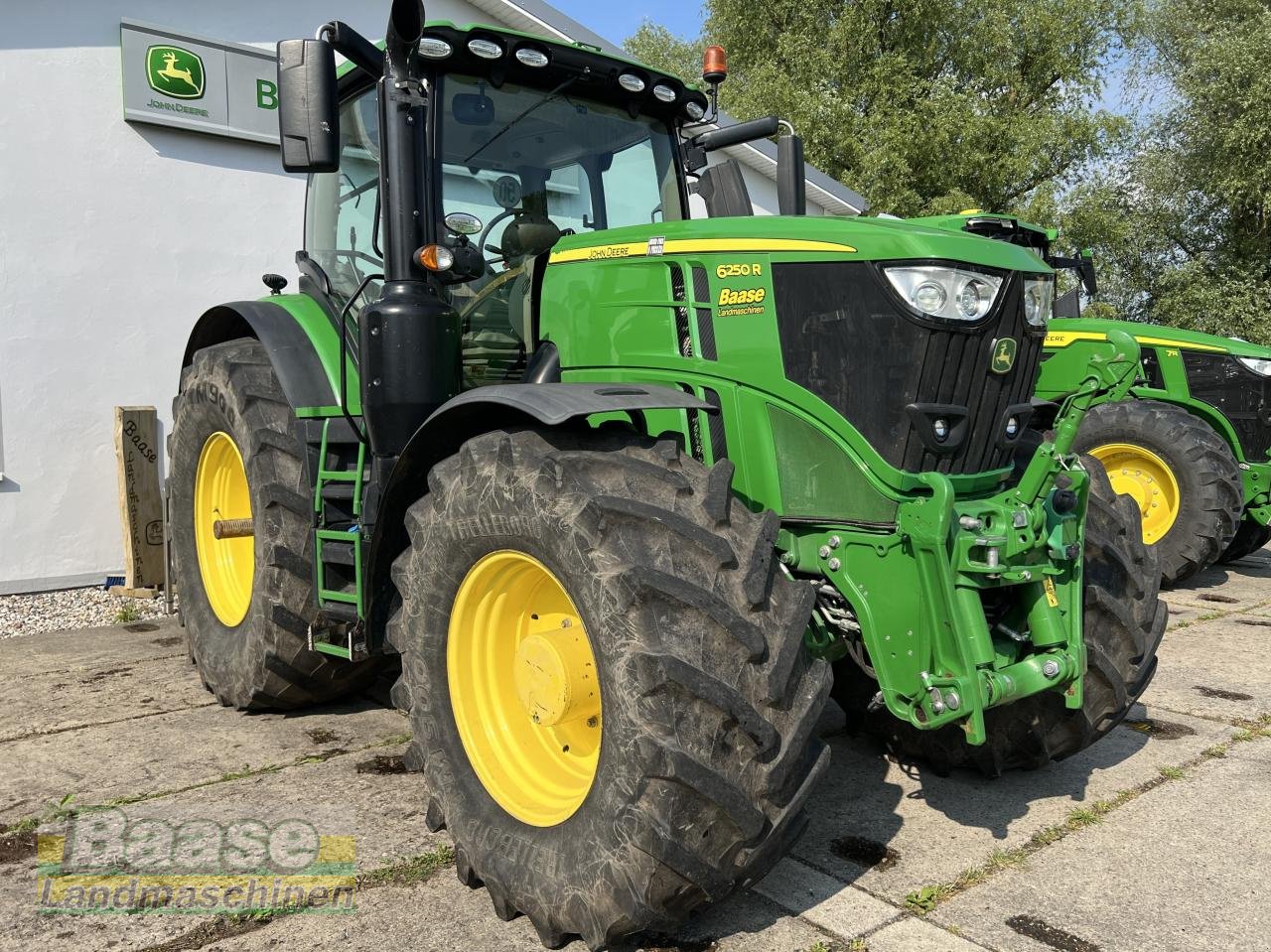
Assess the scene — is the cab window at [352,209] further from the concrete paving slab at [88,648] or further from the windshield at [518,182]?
Result: the concrete paving slab at [88,648]

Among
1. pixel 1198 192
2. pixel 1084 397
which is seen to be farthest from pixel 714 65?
pixel 1198 192

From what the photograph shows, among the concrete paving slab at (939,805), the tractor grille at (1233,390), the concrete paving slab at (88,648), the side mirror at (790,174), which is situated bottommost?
the concrete paving slab at (88,648)

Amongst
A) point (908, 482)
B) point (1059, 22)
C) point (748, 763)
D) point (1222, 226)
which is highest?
point (1059, 22)

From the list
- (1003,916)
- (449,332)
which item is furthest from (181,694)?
(1003,916)

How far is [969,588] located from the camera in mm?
2543

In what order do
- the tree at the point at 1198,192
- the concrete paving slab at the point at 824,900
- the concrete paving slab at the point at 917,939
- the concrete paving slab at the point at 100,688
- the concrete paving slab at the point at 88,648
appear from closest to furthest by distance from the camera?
the concrete paving slab at the point at 917,939
the concrete paving slab at the point at 824,900
the concrete paving slab at the point at 100,688
the concrete paving slab at the point at 88,648
the tree at the point at 1198,192

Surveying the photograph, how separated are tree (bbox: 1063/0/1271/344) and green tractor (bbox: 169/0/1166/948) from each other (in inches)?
673

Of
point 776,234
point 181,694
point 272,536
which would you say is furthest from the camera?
point 181,694

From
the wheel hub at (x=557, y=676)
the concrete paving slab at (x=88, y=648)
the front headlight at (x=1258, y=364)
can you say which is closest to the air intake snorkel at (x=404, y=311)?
the wheel hub at (x=557, y=676)

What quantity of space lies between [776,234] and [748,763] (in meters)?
1.38

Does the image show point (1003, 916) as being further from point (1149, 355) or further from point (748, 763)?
point (1149, 355)

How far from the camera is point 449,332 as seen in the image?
334 cm

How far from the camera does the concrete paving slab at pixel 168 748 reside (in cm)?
A: 345

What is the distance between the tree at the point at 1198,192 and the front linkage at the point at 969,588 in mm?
17611
